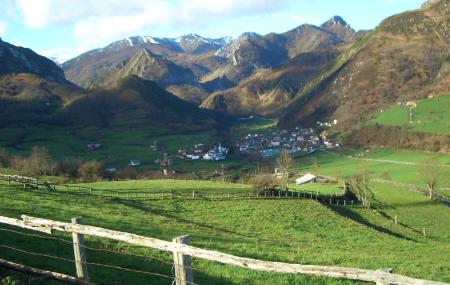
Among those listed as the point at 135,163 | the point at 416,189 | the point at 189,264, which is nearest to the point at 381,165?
Result: the point at 416,189

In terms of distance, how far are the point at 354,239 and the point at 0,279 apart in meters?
37.7

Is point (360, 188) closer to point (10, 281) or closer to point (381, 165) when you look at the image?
point (381, 165)

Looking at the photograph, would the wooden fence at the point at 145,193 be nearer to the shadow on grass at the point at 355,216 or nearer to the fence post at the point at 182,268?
the shadow on grass at the point at 355,216

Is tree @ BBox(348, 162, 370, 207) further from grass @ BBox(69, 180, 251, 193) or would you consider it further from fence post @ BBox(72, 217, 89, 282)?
fence post @ BBox(72, 217, 89, 282)

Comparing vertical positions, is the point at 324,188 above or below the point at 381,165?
below

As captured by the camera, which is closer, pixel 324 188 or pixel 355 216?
pixel 355 216

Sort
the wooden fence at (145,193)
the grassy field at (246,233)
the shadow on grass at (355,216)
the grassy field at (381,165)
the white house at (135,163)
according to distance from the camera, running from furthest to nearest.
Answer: the white house at (135,163) → the grassy field at (381,165) → the shadow on grass at (355,216) → the wooden fence at (145,193) → the grassy field at (246,233)

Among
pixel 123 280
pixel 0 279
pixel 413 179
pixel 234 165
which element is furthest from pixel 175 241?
pixel 234 165

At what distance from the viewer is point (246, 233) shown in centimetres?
4150

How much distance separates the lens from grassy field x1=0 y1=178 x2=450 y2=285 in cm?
2159

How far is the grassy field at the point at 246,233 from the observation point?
21594mm

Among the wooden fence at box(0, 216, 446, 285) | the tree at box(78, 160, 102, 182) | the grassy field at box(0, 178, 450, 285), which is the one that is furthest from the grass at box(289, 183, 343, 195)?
the wooden fence at box(0, 216, 446, 285)

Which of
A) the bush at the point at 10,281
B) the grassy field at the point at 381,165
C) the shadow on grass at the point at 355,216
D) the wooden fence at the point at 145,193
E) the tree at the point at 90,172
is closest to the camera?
the bush at the point at 10,281

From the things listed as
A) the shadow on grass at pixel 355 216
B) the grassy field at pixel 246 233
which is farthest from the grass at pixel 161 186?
the shadow on grass at pixel 355 216
